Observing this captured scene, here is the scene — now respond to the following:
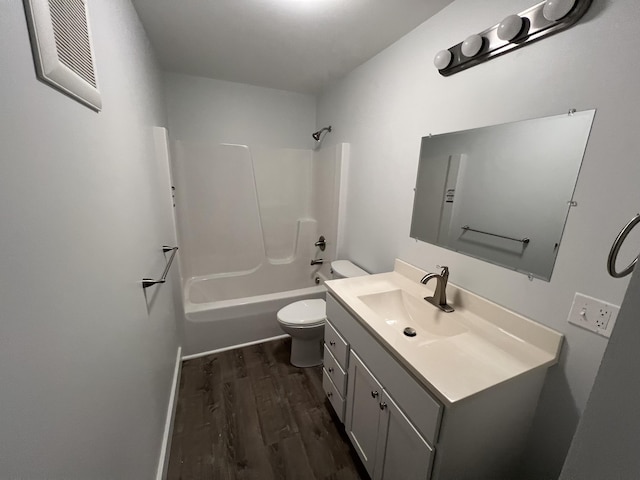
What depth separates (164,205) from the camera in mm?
1624

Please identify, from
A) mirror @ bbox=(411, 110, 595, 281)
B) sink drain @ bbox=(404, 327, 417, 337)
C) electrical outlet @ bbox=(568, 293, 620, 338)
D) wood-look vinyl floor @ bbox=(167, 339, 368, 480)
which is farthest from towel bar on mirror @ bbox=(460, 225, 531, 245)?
wood-look vinyl floor @ bbox=(167, 339, 368, 480)

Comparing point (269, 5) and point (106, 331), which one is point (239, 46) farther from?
point (106, 331)

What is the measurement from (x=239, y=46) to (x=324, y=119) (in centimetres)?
105

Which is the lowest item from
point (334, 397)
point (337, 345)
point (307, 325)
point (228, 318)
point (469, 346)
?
point (334, 397)

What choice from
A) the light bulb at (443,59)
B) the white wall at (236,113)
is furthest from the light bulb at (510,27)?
the white wall at (236,113)

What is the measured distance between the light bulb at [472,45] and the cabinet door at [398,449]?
1490 mm

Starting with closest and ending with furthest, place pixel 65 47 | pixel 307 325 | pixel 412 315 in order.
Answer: pixel 65 47 < pixel 412 315 < pixel 307 325

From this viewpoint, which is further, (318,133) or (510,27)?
(318,133)

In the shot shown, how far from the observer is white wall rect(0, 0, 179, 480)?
418mm

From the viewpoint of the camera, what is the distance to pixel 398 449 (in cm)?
98

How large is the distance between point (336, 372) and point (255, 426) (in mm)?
610

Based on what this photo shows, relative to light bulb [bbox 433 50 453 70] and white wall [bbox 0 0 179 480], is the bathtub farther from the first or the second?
light bulb [bbox 433 50 453 70]

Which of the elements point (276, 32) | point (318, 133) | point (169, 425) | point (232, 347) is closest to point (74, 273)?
point (169, 425)

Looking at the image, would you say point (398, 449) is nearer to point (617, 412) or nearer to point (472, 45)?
point (617, 412)
